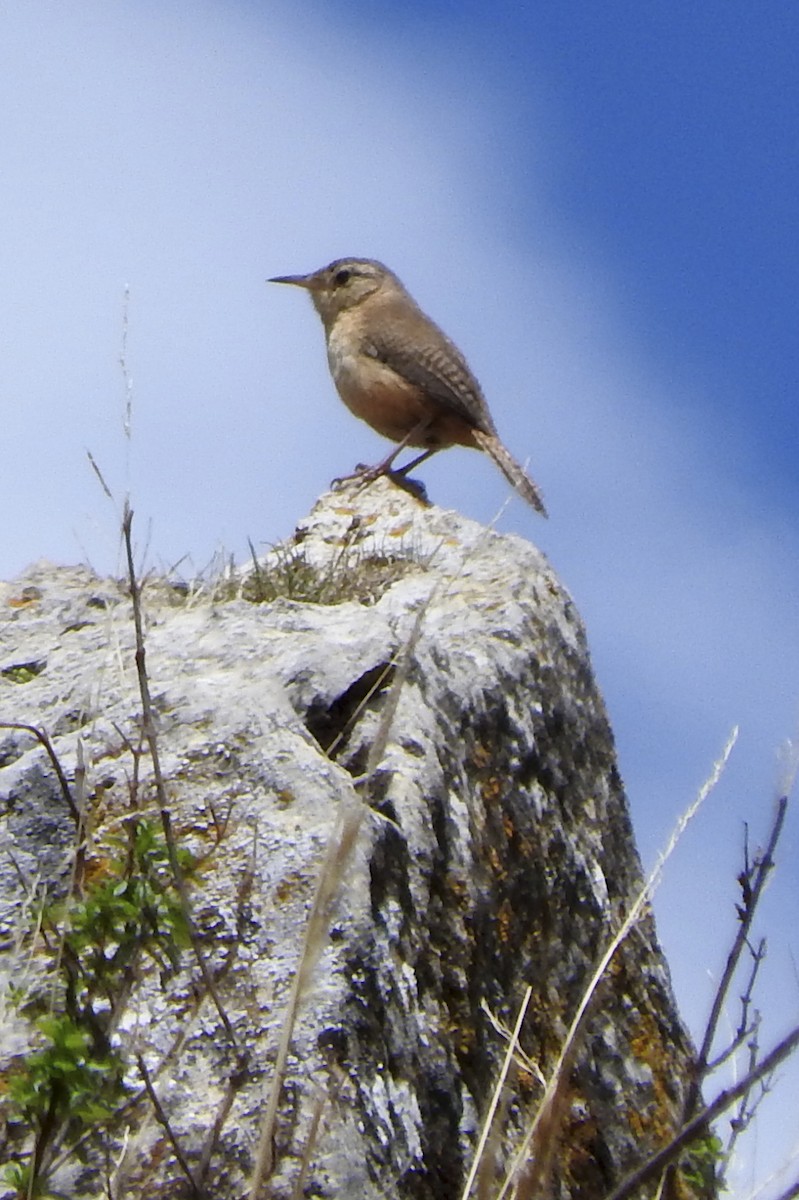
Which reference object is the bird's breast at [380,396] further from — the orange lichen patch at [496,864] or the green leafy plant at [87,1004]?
the green leafy plant at [87,1004]

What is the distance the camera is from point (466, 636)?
14.2ft

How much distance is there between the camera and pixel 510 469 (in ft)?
28.3

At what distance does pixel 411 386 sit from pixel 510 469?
73 centimetres

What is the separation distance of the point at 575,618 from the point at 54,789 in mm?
2148

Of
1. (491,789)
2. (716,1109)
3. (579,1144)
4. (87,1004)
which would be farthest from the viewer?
(491,789)

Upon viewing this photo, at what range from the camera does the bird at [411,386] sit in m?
8.73

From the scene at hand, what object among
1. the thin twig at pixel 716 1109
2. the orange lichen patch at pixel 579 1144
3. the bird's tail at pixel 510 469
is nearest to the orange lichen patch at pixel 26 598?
the orange lichen patch at pixel 579 1144

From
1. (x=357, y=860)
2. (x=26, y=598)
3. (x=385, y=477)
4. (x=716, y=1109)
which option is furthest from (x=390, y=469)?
(x=716, y=1109)

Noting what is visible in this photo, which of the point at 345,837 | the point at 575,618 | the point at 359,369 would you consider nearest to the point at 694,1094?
the point at 345,837

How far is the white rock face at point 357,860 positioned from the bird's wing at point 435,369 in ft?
12.8

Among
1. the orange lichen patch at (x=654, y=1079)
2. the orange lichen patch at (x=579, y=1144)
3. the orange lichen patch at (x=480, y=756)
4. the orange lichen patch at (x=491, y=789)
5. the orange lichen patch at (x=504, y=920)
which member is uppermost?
the orange lichen patch at (x=480, y=756)

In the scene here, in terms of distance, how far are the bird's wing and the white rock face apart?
3.91 meters

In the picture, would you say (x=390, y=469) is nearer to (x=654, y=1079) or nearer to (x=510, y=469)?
(x=510, y=469)

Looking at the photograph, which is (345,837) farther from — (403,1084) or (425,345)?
(425,345)
